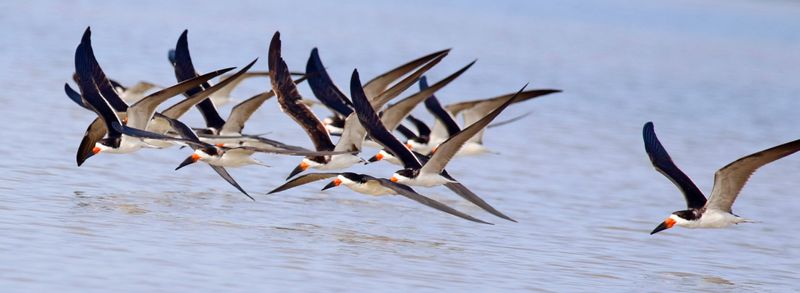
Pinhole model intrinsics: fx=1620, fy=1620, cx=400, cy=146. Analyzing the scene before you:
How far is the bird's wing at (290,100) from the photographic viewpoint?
14.8 meters

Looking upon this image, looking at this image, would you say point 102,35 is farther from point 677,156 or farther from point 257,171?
point 257,171

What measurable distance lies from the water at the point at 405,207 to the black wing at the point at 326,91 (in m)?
0.85

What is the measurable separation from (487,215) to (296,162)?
A: 361 cm

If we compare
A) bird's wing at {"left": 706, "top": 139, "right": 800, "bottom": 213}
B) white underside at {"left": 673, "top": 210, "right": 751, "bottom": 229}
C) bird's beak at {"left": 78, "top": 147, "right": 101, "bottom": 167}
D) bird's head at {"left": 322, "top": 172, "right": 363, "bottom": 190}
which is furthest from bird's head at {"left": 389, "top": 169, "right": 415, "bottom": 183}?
bird's beak at {"left": 78, "top": 147, "right": 101, "bottom": 167}

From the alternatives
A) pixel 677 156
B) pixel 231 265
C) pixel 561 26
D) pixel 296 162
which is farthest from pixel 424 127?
pixel 561 26

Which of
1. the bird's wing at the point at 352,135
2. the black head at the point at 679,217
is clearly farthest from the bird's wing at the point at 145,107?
the black head at the point at 679,217

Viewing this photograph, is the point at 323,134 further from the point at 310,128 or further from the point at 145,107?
the point at 145,107

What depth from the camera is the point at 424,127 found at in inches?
741

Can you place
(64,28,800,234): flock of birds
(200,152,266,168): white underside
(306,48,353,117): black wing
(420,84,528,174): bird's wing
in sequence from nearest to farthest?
(420,84,528,174): bird's wing, (64,28,800,234): flock of birds, (200,152,266,168): white underside, (306,48,353,117): black wing

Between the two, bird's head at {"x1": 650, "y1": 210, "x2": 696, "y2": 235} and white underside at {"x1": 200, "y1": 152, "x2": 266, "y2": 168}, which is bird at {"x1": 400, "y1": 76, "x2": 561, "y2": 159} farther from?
bird's head at {"x1": 650, "y1": 210, "x2": 696, "y2": 235}

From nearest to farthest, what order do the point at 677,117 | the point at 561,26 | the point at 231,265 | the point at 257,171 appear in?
the point at 231,265 → the point at 257,171 → the point at 677,117 → the point at 561,26

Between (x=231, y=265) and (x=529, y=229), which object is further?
(x=529, y=229)

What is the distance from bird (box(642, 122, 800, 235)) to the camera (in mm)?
13102

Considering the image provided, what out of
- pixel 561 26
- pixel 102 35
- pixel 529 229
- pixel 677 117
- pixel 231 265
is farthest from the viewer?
pixel 561 26
